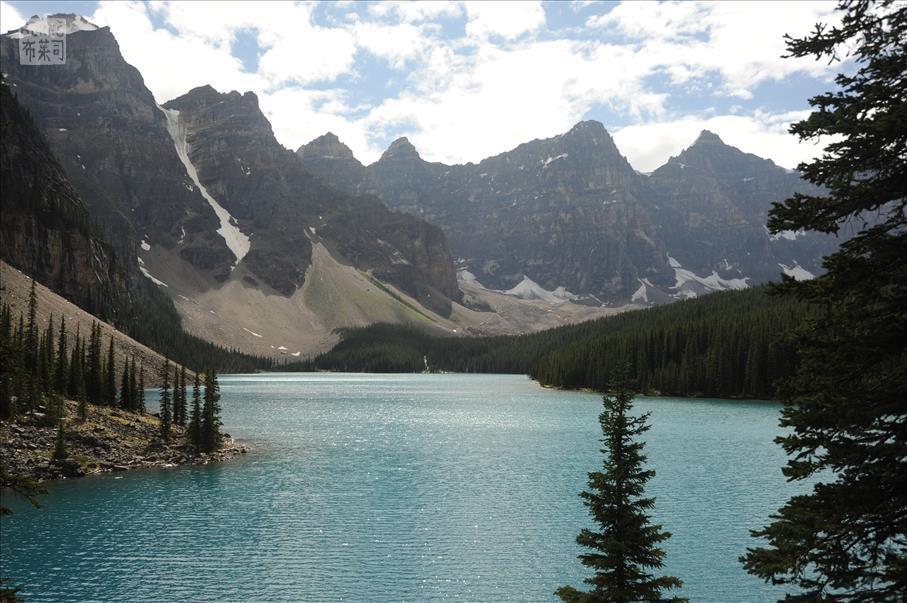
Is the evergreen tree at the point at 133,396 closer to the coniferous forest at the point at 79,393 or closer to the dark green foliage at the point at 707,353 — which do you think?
the coniferous forest at the point at 79,393

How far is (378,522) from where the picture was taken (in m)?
46.4

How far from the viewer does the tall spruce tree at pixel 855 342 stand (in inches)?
469

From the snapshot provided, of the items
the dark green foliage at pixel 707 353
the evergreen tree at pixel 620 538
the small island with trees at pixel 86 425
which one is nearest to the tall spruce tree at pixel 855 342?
the evergreen tree at pixel 620 538

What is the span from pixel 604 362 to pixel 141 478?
13191cm

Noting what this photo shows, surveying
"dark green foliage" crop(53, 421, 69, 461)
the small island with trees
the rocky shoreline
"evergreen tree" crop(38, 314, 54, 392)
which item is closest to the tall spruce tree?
the small island with trees

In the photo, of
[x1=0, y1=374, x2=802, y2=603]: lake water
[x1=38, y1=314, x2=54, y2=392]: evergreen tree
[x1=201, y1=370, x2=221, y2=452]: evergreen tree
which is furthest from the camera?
[x1=38, y1=314, x2=54, y2=392]: evergreen tree

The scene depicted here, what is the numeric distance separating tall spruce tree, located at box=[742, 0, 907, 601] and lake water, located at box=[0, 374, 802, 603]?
22.8 m

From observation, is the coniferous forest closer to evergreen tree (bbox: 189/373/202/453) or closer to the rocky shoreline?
evergreen tree (bbox: 189/373/202/453)

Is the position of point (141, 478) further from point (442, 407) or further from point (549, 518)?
point (442, 407)

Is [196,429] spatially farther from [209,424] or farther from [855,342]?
[855,342]

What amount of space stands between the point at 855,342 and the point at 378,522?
127ft

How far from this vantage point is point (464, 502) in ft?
171

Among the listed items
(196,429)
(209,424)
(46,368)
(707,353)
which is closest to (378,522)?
(209,424)

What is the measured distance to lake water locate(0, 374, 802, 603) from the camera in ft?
114
